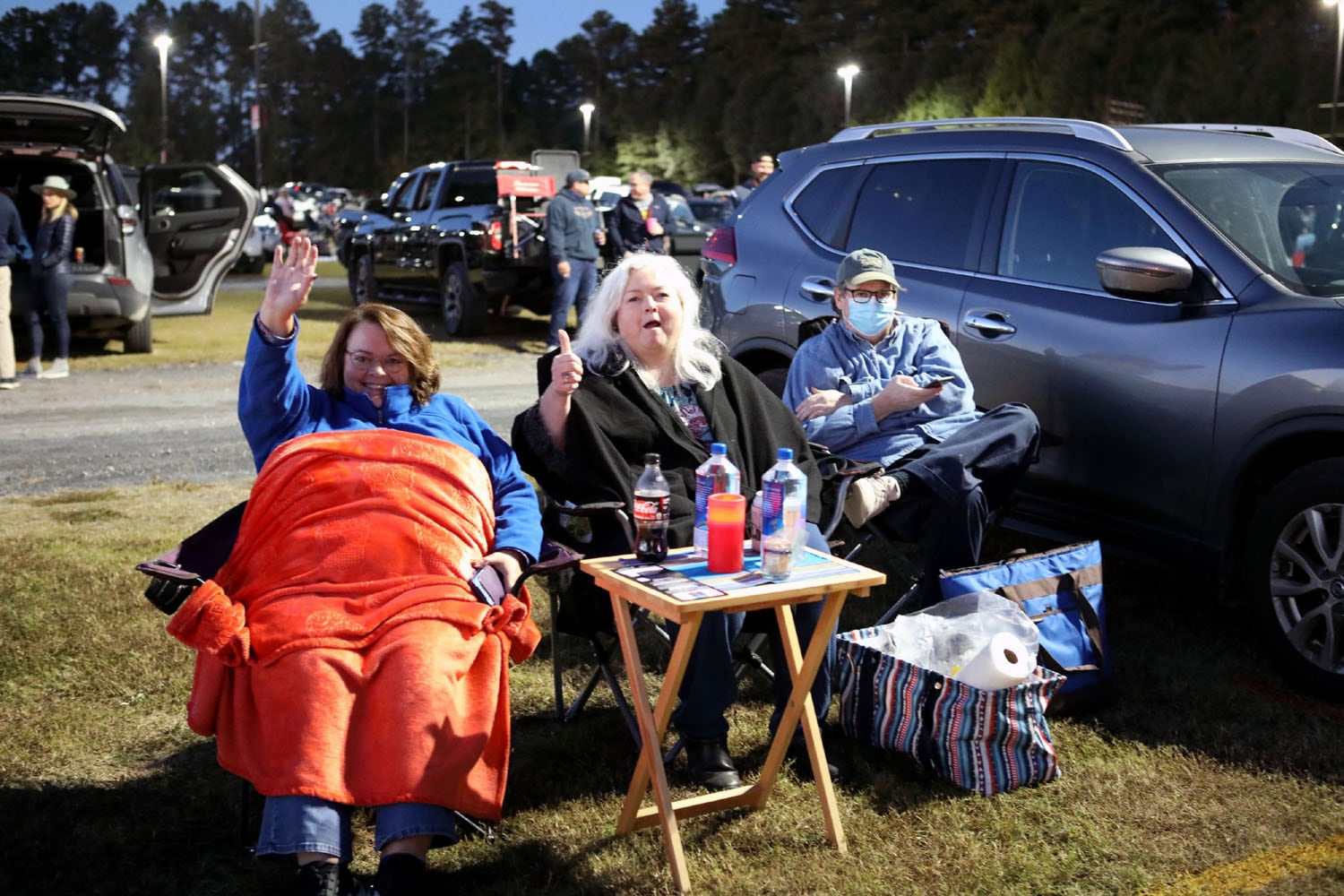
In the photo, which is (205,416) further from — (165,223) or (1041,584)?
(1041,584)

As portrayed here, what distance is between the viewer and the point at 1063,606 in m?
4.12

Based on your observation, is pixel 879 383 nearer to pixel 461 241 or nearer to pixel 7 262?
pixel 7 262

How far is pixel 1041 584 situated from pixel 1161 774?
650 mm

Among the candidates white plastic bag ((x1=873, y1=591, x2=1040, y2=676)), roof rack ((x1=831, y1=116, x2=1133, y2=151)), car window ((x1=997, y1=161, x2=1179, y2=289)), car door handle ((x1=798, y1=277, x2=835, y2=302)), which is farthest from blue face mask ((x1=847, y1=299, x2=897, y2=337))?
white plastic bag ((x1=873, y1=591, x2=1040, y2=676))

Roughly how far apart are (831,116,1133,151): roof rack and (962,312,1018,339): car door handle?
28.2 inches

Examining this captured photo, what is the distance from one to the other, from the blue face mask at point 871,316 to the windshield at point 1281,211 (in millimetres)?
1042

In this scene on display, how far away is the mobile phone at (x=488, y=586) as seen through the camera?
10.9ft

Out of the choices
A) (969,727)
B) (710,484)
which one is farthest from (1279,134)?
(710,484)

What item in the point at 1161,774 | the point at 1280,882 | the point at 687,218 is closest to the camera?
the point at 1280,882

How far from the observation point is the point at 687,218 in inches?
800

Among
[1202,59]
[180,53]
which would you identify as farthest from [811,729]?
[180,53]

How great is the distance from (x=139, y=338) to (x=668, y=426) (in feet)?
33.9

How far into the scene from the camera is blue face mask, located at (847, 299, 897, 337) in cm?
469

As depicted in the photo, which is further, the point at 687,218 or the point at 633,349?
the point at 687,218
